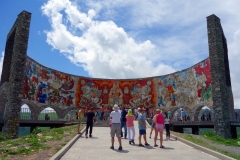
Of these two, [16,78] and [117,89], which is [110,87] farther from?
[16,78]

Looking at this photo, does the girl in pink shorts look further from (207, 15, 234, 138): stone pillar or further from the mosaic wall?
the mosaic wall

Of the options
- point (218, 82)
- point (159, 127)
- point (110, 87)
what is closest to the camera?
point (159, 127)

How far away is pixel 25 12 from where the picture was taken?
19875 mm

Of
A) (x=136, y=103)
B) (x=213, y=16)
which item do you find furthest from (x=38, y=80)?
(x=213, y=16)

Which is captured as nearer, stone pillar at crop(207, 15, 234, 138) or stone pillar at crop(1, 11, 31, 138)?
stone pillar at crop(1, 11, 31, 138)

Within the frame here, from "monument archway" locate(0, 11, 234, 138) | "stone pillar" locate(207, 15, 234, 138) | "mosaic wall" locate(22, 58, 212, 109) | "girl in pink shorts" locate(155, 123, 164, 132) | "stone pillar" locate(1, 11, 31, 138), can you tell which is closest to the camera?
"girl in pink shorts" locate(155, 123, 164, 132)

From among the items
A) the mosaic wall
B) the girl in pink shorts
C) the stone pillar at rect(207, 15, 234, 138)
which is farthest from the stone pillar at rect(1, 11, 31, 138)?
the stone pillar at rect(207, 15, 234, 138)

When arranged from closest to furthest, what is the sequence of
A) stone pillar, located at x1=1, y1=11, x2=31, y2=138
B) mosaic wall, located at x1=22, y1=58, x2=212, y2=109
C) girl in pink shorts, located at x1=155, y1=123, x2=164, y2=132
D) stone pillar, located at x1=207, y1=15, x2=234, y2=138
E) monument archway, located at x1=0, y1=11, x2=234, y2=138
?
girl in pink shorts, located at x1=155, y1=123, x2=164, y2=132 → stone pillar, located at x1=1, y1=11, x2=31, y2=138 → stone pillar, located at x1=207, y1=15, x2=234, y2=138 → monument archway, located at x1=0, y1=11, x2=234, y2=138 → mosaic wall, located at x1=22, y1=58, x2=212, y2=109

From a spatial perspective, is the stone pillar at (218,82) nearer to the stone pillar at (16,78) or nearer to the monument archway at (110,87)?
the monument archway at (110,87)

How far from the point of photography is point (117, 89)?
33531 mm

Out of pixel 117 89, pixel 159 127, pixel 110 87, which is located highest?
pixel 110 87

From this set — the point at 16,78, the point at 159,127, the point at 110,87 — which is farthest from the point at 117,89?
the point at 159,127

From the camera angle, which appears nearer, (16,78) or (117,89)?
(16,78)

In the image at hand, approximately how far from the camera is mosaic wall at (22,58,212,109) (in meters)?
26.4
